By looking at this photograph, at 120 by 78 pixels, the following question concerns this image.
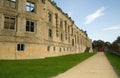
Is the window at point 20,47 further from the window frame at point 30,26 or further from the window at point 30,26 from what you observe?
the window at point 30,26

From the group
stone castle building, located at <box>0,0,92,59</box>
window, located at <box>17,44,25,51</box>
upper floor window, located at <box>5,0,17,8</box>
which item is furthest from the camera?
window, located at <box>17,44,25,51</box>

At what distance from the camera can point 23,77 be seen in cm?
1373

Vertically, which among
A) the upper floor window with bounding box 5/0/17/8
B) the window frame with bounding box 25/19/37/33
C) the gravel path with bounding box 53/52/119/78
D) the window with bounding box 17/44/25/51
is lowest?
the gravel path with bounding box 53/52/119/78

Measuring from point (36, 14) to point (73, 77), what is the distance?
19162 mm

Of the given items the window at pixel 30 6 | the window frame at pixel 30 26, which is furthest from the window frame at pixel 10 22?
the window at pixel 30 6

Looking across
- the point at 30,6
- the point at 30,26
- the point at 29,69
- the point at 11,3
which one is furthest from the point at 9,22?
the point at 29,69

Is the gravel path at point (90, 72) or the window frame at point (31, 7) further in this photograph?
the window frame at point (31, 7)

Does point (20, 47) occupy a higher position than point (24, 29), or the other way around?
point (24, 29)

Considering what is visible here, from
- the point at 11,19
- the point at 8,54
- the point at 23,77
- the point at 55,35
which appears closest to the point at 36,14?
the point at 11,19

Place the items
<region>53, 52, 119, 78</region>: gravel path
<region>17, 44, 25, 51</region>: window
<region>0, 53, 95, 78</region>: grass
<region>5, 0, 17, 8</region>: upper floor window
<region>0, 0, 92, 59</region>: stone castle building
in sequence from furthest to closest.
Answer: <region>17, 44, 25, 51</region>: window → <region>5, 0, 17, 8</region>: upper floor window → <region>0, 0, 92, 59</region>: stone castle building → <region>0, 53, 95, 78</region>: grass → <region>53, 52, 119, 78</region>: gravel path

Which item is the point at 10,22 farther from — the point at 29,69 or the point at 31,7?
the point at 29,69

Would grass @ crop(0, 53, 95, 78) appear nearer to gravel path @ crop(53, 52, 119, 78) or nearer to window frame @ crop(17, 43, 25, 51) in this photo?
gravel path @ crop(53, 52, 119, 78)

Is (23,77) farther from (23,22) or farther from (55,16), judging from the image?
(55,16)

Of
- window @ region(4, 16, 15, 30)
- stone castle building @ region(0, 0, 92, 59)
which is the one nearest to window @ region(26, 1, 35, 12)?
stone castle building @ region(0, 0, 92, 59)
